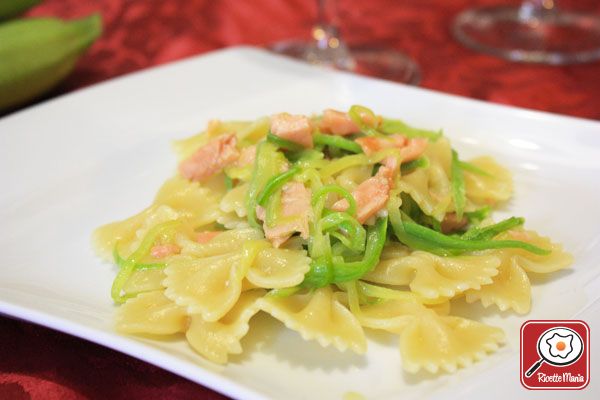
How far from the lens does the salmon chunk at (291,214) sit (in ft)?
5.96

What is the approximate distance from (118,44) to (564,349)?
330 cm

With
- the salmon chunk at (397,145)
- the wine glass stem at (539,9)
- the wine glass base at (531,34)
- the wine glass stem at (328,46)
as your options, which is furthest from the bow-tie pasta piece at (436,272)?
the wine glass stem at (539,9)

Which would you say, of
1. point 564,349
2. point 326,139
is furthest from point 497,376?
point 326,139

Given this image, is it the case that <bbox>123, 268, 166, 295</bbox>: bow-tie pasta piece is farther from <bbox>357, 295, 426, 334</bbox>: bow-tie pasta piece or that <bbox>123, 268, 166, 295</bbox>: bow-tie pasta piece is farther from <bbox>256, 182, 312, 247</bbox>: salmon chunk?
<bbox>357, 295, 426, 334</bbox>: bow-tie pasta piece

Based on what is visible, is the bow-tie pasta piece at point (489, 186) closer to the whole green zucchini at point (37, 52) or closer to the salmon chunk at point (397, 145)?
the salmon chunk at point (397, 145)

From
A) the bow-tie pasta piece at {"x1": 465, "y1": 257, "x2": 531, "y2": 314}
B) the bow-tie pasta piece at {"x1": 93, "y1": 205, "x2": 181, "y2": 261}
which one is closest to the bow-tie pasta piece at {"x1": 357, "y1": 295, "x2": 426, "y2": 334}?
the bow-tie pasta piece at {"x1": 465, "y1": 257, "x2": 531, "y2": 314}

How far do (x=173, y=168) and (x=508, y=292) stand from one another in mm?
1302

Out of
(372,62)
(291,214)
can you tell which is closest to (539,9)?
(372,62)

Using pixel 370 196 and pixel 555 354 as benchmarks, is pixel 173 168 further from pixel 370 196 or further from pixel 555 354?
pixel 555 354

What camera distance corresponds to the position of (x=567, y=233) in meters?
2.05

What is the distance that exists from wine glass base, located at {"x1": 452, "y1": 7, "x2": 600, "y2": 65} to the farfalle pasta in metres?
1.75

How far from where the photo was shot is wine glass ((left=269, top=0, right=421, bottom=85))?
3.56m

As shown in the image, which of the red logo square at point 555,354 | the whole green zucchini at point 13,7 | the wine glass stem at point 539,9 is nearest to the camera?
the red logo square at point 555,354

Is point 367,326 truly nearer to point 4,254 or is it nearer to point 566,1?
point 4,254
